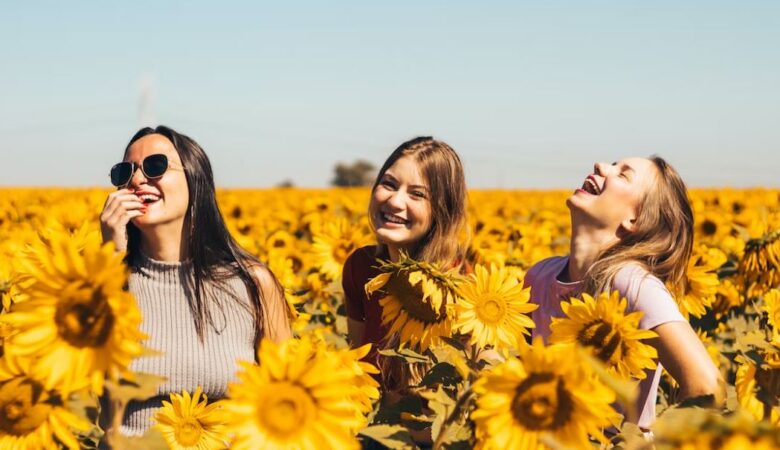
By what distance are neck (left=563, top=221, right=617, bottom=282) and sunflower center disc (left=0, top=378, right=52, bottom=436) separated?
199cm

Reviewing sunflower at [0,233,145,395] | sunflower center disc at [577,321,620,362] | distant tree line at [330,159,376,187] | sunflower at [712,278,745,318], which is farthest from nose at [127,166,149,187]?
distant tree line at [330,159,376,187]

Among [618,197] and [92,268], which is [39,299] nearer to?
[92,268]

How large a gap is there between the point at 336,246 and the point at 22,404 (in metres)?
3.97

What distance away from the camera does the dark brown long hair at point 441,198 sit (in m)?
3.65

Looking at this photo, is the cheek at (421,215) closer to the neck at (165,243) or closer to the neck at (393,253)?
the neck at (393,253)

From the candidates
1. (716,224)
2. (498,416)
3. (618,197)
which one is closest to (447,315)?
(498,416)

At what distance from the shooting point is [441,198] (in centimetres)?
370

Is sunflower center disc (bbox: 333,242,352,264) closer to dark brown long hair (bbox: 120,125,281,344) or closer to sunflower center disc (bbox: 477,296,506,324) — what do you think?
dark brown long hair (bbox: 120,125,281,344)

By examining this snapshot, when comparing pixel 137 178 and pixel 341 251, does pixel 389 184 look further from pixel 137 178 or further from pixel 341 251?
pixel 341 251

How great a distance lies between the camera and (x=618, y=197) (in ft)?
10.6

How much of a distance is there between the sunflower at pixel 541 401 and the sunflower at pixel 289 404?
0.80 feet

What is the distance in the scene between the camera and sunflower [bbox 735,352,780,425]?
2.09 m

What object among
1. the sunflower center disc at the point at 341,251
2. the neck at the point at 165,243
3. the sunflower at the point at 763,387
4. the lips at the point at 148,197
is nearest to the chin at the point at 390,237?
the neck at the point at 165,243

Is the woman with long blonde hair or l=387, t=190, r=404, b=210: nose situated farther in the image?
l=387, t=190, r=404, b=210: nose
